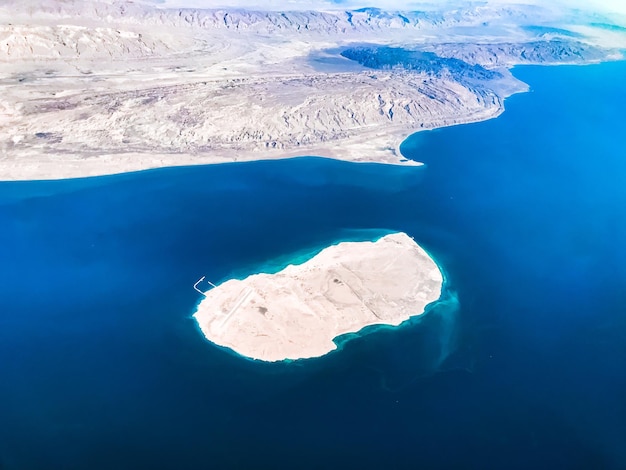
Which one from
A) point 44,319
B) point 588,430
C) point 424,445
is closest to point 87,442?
point 44,319

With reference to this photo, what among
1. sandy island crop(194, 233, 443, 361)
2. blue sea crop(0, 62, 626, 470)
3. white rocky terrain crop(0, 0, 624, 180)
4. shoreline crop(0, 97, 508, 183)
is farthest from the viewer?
white rocky terrain crop(0, 0, 624, 180)

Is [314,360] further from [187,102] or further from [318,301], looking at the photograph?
[187,102]

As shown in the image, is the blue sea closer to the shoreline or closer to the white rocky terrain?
the shoreline

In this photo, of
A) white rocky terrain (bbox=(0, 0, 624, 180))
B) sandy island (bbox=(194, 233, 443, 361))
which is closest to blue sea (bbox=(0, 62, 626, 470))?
sandy island (bbox=(194, 233, 443, 361))

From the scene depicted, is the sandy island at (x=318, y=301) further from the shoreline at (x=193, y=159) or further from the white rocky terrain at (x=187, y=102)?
the white rocky terrain at (x=187, y=102)

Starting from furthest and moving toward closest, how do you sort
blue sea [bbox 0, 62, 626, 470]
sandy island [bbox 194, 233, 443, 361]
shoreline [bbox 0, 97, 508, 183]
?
shoreline [bbox 0, 97, 508, 183], sandy island [bbox 194, 233, 443, 361], blue sea [bbox 0, 62, 626, 470]

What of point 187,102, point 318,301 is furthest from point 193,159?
point 318,301

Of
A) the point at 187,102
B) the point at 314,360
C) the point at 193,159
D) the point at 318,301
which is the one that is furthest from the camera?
the point at 187,102

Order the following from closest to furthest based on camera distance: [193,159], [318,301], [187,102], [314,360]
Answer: [314,360]
[318,301]
[193,159]
[187,102]

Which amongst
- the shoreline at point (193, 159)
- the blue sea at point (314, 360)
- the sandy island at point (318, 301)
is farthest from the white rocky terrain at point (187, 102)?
the sandy island at point (318, 301)
